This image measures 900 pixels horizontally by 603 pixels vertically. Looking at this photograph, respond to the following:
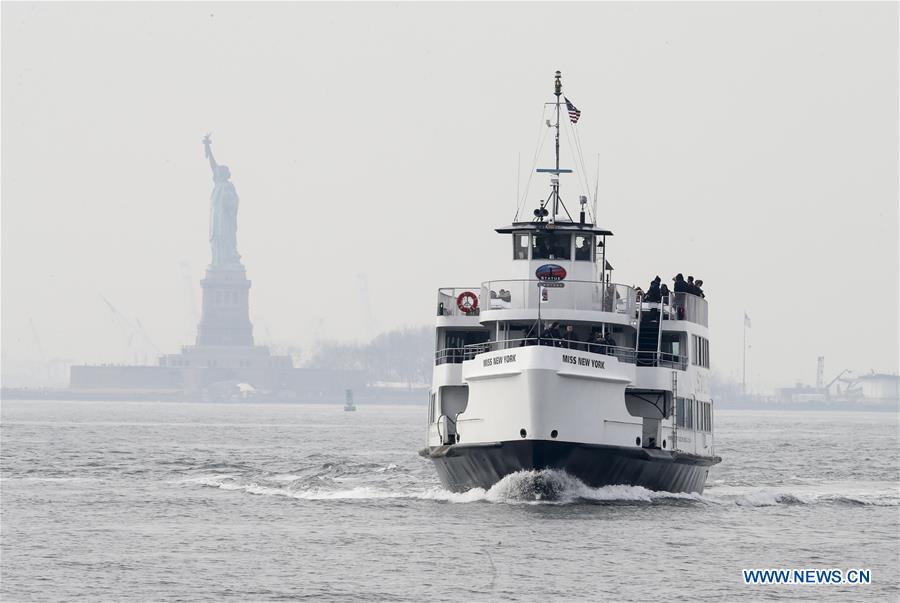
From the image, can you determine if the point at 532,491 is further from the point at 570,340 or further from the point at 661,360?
the point at 661,360

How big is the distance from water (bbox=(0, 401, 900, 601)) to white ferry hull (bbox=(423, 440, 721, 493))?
1.30 ft

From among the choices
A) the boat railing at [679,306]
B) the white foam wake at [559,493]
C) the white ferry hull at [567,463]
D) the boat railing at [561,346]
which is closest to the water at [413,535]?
the white foam wake at [559,493]

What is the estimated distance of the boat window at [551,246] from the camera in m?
52.4

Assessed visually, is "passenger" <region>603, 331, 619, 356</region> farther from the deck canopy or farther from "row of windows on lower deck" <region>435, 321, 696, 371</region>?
the deck canopy

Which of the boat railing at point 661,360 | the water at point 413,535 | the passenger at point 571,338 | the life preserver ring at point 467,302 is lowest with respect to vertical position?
the water at point 413,535

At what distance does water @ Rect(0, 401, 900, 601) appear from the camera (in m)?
34.9

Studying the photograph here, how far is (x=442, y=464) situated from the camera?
5062cm

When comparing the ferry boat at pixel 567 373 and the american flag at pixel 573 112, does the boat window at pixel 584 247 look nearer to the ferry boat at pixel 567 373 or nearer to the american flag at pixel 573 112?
the ferry boat at pixel 567 373

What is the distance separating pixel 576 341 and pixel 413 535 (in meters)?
8.38

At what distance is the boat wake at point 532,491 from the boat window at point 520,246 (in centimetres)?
778

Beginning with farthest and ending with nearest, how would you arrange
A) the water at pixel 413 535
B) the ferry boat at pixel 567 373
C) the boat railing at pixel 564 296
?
the boat railing at pixel 564 296
the ferry boat at pixel 567 373
the water at pixel 413 535

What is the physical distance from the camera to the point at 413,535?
139ft

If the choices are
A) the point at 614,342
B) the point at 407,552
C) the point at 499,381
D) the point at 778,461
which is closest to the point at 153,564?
the point at 407,552

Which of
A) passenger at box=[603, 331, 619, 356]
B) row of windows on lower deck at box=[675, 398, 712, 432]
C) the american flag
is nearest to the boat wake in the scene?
row of windows on lower deck at box=[675, 398, 712, 432]
